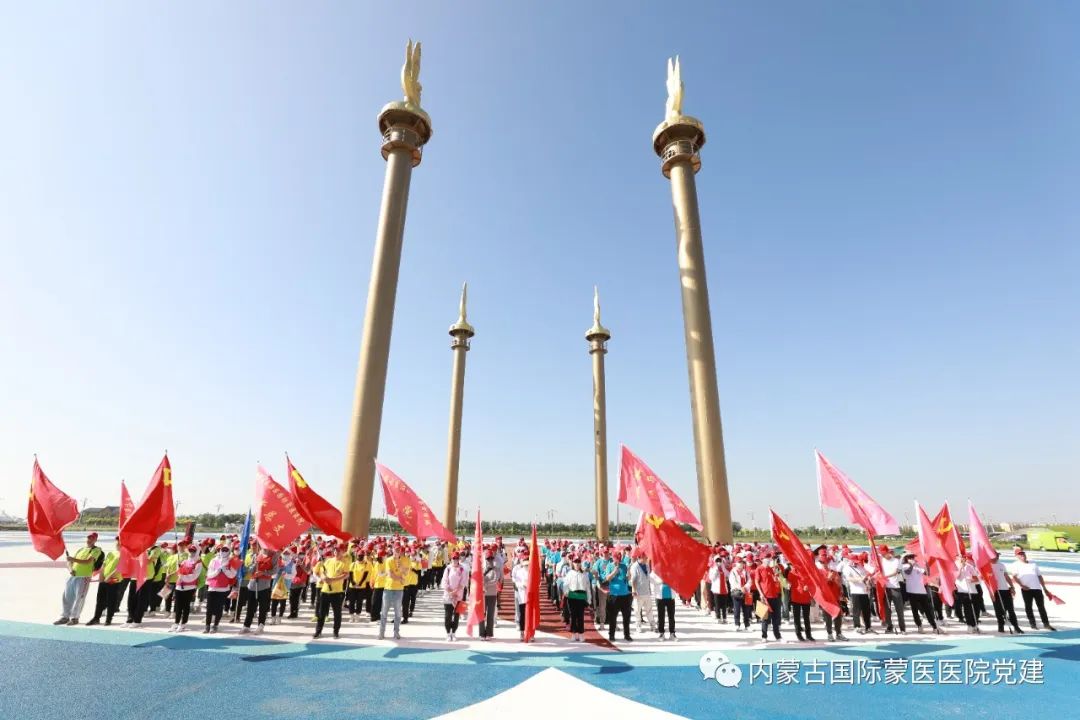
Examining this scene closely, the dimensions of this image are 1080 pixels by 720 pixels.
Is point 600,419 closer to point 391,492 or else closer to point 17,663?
point 391,492

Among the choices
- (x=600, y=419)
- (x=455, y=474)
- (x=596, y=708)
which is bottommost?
(x=596, y=708)

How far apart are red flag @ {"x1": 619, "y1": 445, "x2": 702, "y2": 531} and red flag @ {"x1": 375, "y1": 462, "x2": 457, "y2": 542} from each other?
439 centimetres

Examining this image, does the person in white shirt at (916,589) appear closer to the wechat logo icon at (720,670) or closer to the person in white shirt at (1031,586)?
the person in white shirt at (1031,586)

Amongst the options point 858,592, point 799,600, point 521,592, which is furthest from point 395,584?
point 858,592

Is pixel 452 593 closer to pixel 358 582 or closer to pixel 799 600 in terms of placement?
pixel 358 582

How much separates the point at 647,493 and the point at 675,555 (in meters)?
1.46

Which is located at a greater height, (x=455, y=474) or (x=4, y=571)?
(x=455, y=474)

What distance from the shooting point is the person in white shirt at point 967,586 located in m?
13.0

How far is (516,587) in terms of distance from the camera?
1270cm

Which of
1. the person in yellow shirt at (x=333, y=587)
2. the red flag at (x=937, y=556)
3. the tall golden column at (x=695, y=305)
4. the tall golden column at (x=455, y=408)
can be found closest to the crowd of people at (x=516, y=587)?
the person in yellow shirt at (x=333, y=587)

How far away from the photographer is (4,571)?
21422mm

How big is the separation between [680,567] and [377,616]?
7.76 m

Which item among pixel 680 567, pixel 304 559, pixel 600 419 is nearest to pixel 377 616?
pixel 304 559

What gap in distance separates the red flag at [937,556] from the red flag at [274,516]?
14.6 m
